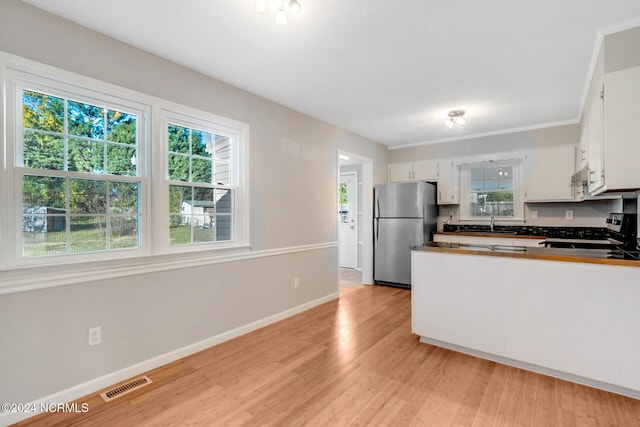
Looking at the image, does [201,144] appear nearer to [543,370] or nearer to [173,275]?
[173,275]

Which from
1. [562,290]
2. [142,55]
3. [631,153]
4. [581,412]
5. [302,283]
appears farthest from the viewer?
[302,283]

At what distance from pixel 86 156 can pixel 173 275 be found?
108 cm

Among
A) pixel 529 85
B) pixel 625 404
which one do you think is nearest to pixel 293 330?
pixel 625 404

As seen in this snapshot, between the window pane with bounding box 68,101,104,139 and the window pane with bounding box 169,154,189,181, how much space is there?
0.52m

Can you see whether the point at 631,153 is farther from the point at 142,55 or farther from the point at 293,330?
the point at 142,55

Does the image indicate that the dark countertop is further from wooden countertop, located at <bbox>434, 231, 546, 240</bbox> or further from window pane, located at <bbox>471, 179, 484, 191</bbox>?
window pane, located at <bbox>471, 179, 484, 191</bbox>

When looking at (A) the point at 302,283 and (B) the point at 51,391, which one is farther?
(A) the point at 302,283

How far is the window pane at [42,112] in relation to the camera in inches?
75.9

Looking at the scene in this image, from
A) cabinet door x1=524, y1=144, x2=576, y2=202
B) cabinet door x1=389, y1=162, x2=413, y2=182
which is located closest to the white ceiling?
cabinet door x1=524, y1=144, x2=576, y2=202

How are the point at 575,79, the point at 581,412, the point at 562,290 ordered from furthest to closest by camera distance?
the point at 575,79, the point at 562,290, the point at 581,412

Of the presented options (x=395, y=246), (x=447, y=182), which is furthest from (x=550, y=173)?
(x=395, y=246)

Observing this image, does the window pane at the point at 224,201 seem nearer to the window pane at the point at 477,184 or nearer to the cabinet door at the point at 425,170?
the cabinet door at the point at 425,170

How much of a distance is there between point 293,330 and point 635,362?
262 cm

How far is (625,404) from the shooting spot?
198cm
